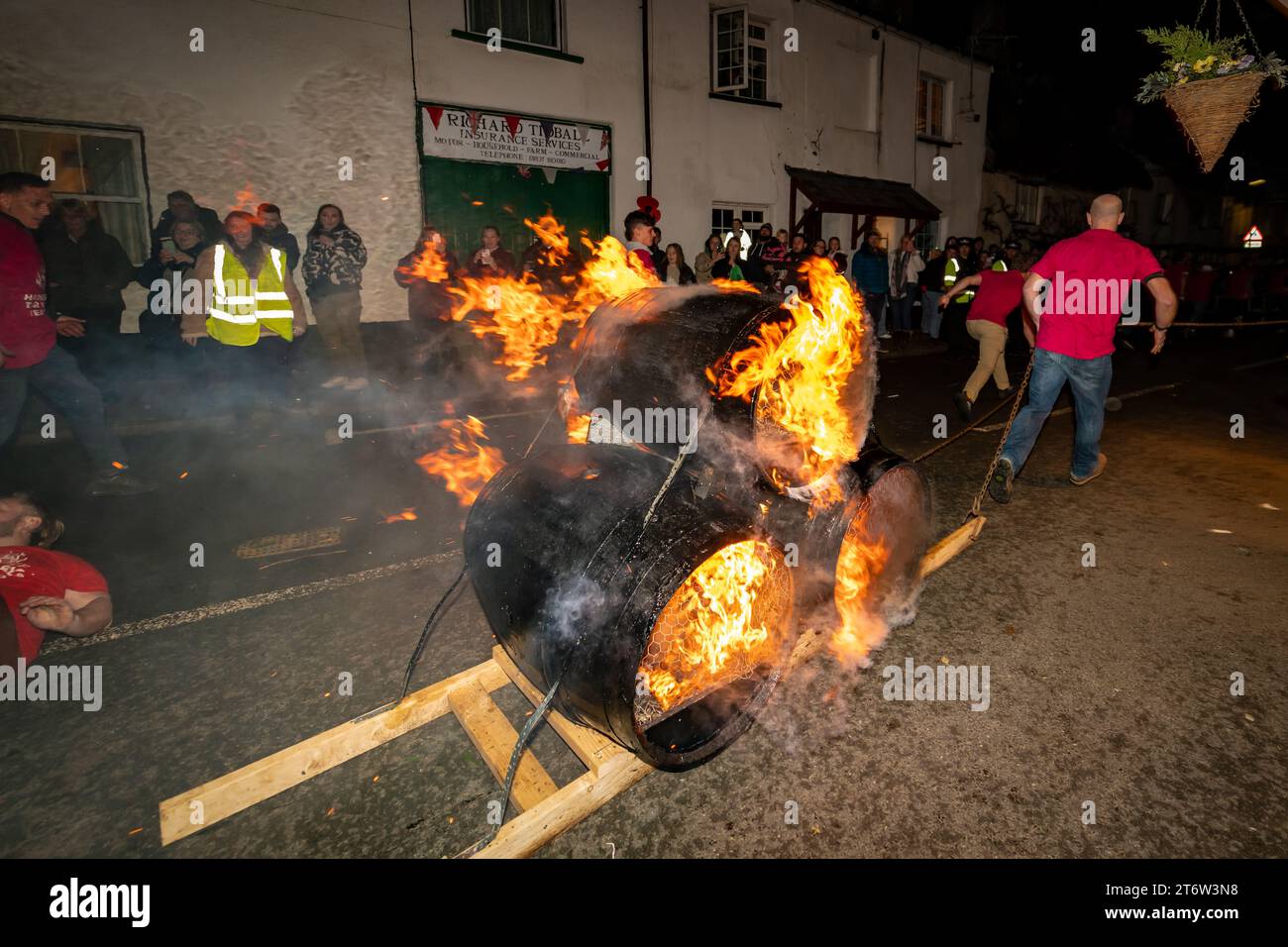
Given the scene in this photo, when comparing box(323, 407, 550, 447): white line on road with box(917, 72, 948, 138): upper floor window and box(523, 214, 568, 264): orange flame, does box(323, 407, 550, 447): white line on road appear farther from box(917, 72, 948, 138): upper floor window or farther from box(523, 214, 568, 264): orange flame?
box(917, 72, 948, 138): upper floor window

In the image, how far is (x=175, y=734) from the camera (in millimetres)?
2721

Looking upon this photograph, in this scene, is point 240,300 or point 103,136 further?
point 103,136

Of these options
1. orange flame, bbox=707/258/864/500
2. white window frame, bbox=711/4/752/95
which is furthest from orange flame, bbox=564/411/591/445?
white window frame, bbox=711/4/752/95

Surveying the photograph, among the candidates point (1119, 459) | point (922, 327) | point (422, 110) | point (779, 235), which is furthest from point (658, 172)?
point (1119, 459)

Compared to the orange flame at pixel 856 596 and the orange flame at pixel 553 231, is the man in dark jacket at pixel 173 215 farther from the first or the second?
the orange flame at pixel 856 596

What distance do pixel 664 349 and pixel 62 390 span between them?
5.59 metres

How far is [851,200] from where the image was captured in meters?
16.4

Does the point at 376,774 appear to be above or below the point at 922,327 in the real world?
below

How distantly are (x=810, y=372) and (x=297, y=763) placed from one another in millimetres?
2641

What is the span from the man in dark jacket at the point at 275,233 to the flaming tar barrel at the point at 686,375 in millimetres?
7223

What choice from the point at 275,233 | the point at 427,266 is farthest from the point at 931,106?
the point at 275,233

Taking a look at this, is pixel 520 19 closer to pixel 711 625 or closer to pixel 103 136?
pixel 103 136
